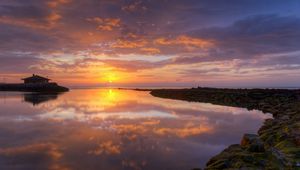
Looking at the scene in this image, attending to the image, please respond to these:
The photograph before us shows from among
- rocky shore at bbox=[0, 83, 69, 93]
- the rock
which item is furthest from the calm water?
rocky shore at bbox=[0, 83, 69, 93]

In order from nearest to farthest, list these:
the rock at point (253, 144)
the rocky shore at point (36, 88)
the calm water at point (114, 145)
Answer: the rock at point (253, 144) < the calm water at point (114, 145) < the rocky shore at point (36, 88)

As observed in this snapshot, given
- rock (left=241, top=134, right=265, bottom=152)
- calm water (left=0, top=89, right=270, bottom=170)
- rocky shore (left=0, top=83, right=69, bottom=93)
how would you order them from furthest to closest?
rocky shore (left=0, top=83, right=69, bottom=93) < calm water (left=0, top=89, right=270, bottom=170) < rock (left=241, top=134, right=265, bottom=152)

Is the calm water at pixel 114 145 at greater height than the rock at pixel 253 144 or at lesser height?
lesser

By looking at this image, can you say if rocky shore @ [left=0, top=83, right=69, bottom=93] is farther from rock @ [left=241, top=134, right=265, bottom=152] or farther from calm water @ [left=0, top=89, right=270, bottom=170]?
rock @ [left=241, top=134, right=265, bottom=152]

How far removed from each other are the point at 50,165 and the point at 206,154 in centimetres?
635

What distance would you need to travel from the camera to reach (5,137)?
15.4 meters

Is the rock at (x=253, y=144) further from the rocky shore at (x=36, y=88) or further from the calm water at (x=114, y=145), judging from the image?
the rocky shore at (x=36, y=88)

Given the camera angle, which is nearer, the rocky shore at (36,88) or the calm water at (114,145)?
the calm water at (114,145)

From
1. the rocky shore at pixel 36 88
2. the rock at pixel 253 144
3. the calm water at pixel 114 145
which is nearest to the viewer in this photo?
the rock at pixel 253 144

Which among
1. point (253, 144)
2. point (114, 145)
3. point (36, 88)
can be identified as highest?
point (36, 88)

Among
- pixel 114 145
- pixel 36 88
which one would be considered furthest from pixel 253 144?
pixel 36 88

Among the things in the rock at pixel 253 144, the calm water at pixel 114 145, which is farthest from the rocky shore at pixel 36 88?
the rock at pixel 253 144

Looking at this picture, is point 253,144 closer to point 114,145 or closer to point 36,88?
point 114,145

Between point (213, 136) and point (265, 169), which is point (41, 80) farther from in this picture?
point (265, 169)
